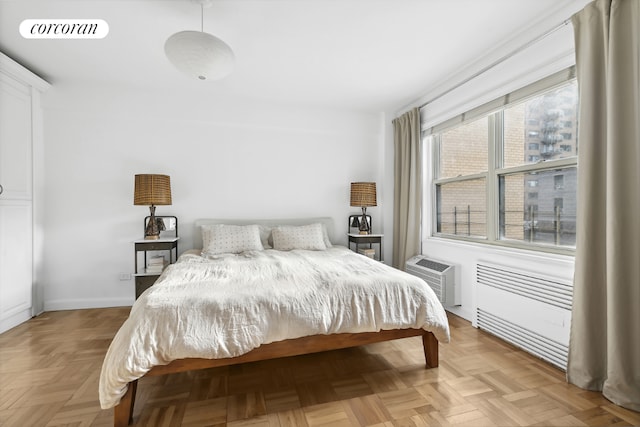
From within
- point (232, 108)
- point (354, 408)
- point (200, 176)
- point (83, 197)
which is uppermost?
point (232, 108)

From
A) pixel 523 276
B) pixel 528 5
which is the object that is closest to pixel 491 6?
pixel 528 5

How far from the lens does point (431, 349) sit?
1990 millimetres

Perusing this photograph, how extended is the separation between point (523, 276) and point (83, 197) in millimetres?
4420

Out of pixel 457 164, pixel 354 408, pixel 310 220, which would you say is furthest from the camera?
pixel 310 220

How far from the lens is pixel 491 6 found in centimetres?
200

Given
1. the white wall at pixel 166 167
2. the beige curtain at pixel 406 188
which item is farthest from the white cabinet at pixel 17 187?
the beige curtain at pixel 406 188

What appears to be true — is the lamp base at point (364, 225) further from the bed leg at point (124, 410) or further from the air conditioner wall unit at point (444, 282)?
the bed leg at point (124, 410)

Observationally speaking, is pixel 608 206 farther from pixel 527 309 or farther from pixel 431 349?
pixel 431 349

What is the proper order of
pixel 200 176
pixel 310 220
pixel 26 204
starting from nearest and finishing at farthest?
pixel 26 204 → pixel 200 176 → pixel 310 220

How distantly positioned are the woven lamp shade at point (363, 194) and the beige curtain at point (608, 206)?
7.11 feet

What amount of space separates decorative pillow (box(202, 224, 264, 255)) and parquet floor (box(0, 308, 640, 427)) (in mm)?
1232

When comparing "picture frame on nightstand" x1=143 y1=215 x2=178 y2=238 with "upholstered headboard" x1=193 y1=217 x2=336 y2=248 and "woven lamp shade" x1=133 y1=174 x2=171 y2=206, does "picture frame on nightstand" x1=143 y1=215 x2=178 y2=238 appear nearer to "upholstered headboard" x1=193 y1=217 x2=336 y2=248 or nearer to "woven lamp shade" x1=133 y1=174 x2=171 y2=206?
"upholstered headboard" x1=193 y1=217 x2=336 y2=248

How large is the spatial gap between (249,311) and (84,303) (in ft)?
9.23

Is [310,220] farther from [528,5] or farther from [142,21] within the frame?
[528,5]
